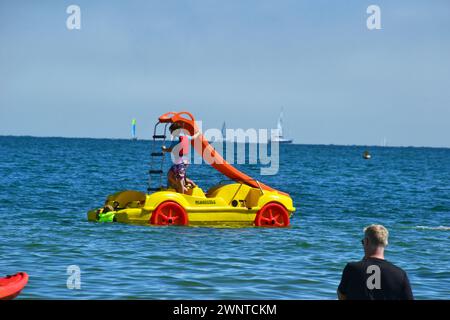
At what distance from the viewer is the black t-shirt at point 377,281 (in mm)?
6371

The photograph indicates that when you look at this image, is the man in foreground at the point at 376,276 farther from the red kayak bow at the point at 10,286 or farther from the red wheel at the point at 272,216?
the red wheel at the point at 272,216

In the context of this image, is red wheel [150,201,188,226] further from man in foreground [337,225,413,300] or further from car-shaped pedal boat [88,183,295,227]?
man in foreground [337,225,413,300]

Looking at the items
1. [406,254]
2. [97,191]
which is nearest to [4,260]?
[406,254]

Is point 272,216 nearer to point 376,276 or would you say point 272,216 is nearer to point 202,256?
point 202,256

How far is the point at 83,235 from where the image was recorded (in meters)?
17.0

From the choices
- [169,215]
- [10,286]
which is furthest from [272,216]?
[10,286]

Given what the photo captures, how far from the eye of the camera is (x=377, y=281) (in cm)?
641

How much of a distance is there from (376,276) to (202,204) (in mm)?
11888

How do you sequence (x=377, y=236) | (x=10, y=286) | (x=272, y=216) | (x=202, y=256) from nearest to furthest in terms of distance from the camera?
(x=377, y=236)
(x=10, y=286)
(x=202, y=256)
(x=272, y=216)

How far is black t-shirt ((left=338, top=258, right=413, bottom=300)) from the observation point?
6371 millimetres

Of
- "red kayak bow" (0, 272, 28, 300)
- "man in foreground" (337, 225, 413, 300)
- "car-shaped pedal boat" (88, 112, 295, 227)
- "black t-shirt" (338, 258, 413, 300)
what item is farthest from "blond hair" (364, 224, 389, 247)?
"car-shaped pedal boat" (88, 112, 295, 227)

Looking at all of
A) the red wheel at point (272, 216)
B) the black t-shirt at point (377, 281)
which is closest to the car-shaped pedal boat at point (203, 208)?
the red wheel at point (272, 216)
